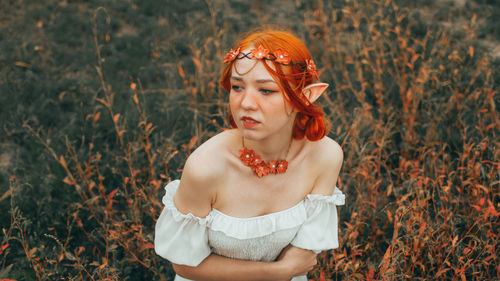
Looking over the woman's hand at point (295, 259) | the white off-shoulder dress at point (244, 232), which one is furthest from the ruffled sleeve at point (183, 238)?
the woman's hand at point (295, 259)

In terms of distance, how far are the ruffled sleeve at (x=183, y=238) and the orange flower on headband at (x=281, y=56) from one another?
2.23 feet

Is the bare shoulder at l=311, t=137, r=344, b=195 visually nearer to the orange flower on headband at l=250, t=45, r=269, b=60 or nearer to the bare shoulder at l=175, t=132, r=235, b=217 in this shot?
the bare shoulder at l=175, t=132, r=235, b=217

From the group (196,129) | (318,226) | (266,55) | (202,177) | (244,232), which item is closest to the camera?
(266,55)

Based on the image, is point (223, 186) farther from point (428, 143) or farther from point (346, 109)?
point (346, 109)

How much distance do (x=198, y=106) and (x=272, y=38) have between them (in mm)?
2426

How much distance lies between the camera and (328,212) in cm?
197

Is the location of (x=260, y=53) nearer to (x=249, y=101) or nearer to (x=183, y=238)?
(x=249, y=101)

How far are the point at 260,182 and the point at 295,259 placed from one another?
369 millimetres

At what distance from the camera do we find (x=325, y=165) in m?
1.93

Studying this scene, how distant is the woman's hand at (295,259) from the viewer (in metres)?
1.90

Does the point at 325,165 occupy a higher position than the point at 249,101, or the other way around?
the point at 249,101

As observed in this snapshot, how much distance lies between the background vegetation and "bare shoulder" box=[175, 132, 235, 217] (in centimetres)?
64

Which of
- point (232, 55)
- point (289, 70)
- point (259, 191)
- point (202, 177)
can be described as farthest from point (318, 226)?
point (232, 55)

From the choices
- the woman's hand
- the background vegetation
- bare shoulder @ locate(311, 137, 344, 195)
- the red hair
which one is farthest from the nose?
the background vegetation
